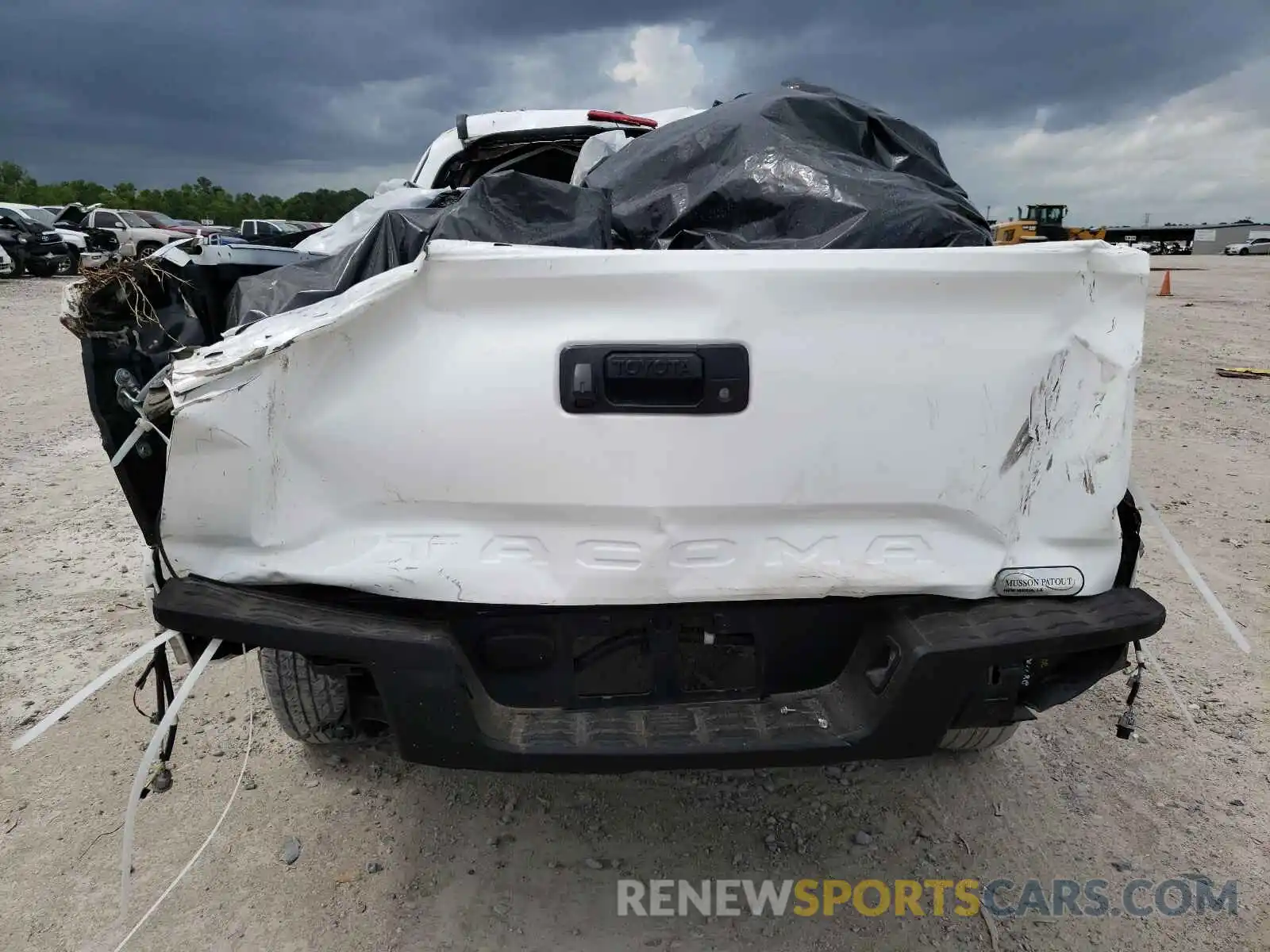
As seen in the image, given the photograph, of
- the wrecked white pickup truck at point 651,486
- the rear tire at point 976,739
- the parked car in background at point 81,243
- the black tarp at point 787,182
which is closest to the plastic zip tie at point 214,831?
the wrecked white pickup truck at point 651,486

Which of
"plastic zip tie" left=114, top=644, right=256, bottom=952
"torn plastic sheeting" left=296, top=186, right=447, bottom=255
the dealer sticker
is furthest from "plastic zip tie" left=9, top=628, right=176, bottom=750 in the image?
the dealer sticker

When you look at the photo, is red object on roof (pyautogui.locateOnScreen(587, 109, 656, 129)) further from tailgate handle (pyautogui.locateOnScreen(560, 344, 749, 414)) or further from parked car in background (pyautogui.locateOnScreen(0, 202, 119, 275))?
parked car in background (pyautogui.locateOnScreen(0, 202, 119, 275))

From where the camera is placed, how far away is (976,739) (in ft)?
8.73

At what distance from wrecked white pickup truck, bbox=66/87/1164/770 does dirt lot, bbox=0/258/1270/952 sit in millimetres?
647

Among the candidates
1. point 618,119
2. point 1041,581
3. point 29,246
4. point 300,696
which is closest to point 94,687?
point 300,696

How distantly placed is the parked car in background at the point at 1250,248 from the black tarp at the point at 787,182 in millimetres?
58912

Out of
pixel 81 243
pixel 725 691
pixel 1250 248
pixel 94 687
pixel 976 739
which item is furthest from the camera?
pixel 1250 248

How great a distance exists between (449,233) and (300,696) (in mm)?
1359

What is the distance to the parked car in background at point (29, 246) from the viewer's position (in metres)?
19.6

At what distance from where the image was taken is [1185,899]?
89.7 inches

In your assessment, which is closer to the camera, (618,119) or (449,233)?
(449,233)

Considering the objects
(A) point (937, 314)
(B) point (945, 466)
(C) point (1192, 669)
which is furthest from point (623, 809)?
(C) point (1192, 669)

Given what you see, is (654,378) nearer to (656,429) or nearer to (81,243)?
(656,429)

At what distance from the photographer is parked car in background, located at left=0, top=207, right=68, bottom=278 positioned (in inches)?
773
